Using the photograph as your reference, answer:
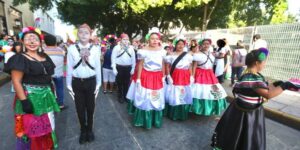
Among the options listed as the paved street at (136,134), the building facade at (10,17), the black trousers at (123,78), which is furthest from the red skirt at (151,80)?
the building facade at (10,17)

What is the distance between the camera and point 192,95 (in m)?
4.33

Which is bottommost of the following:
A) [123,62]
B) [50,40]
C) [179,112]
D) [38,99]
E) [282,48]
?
[179,112]

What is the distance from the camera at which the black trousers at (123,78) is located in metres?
5.65

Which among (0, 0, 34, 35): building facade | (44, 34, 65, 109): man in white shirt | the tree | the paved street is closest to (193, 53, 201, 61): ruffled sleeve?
the paved street

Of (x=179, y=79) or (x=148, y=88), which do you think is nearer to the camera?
(x=148, y=88)

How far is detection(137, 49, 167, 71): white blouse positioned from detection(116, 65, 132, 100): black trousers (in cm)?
194

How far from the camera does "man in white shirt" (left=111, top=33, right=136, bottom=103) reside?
550cm

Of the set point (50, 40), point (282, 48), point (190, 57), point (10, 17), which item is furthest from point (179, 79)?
point (10, 17)

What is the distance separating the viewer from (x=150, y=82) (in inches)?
148

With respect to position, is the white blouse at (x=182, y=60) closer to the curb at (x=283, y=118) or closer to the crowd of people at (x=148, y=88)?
the crowd of people at (x=148, y=88)

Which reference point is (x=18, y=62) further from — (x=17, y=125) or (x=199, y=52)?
(x=199, y=52)

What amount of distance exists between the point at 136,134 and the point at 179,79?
1.50m

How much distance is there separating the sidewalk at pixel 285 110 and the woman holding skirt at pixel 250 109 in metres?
2.55

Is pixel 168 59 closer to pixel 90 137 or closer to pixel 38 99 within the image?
pixel 90 137
